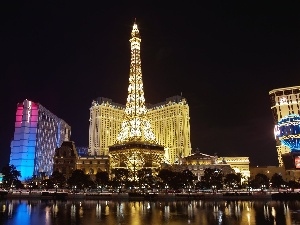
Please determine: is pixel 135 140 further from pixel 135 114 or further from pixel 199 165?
pixel 199 165

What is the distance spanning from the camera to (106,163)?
339 feet

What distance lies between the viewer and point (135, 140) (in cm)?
8981

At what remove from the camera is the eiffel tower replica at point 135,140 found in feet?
294

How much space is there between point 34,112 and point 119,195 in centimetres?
6754

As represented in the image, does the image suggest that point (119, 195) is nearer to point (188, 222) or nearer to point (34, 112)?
point (188, 222)

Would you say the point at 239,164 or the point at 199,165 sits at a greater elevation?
the point at 239,164

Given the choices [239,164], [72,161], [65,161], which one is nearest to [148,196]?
[72,161]

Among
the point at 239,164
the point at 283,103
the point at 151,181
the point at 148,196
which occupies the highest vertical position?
the point at 283,103

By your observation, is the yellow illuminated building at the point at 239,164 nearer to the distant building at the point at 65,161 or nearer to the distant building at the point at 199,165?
the distant building at the point at 199,165

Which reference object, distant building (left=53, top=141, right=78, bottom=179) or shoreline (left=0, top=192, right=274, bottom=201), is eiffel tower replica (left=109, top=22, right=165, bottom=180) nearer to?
distant building (left=53, top=141, right=78, bottom=179)

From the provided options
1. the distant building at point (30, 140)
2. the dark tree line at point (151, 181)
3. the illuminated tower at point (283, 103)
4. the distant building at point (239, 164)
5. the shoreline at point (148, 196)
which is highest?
the illuminated tower at point (283, 103)

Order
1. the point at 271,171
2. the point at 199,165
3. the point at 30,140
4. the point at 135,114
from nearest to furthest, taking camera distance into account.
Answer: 1. the point at 135,114
2. the point at 199,165
3. the point at 271,171
4. the point at 30,140

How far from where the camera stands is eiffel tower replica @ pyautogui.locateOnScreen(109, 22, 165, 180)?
8975 cm

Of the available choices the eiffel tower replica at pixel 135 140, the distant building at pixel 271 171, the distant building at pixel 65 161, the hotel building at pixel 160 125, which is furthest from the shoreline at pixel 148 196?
the hotel building at pixel 160 125
